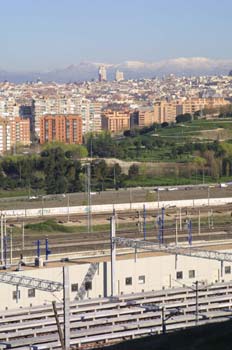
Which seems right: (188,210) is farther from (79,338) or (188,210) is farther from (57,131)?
(57,131)

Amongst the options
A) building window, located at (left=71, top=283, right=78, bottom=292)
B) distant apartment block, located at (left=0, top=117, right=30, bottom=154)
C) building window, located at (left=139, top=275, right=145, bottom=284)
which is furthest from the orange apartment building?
building window, located at (left=71, top=283, right=78, bottom=292)

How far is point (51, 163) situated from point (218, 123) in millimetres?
15613

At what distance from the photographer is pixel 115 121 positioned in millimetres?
51094

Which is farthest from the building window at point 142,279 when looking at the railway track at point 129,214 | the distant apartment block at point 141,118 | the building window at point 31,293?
the distant apartment block at point 141,118

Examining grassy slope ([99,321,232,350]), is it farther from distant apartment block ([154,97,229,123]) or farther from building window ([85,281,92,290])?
distant apartment block ([154,97,229,123])

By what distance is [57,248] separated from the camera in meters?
13.4

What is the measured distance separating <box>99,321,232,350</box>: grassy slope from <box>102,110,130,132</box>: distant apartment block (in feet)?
141

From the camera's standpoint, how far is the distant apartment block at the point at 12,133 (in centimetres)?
3691

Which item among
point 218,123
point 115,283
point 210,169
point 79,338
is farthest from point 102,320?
point 218,123

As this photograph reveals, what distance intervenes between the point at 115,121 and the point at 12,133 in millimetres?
13159

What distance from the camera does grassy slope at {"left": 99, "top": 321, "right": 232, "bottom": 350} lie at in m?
7.22

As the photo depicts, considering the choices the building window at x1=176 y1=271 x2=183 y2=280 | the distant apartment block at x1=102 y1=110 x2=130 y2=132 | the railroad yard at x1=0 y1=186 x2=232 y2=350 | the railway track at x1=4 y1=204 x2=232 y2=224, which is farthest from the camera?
the distant apartment block at x1=102 y1=110 x2=130 y2=132

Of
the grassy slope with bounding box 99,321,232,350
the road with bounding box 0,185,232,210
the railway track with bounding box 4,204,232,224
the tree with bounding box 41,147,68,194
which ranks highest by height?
the grassy slope with bounding box 99,321,232,350

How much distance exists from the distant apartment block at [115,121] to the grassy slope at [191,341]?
141 ft
